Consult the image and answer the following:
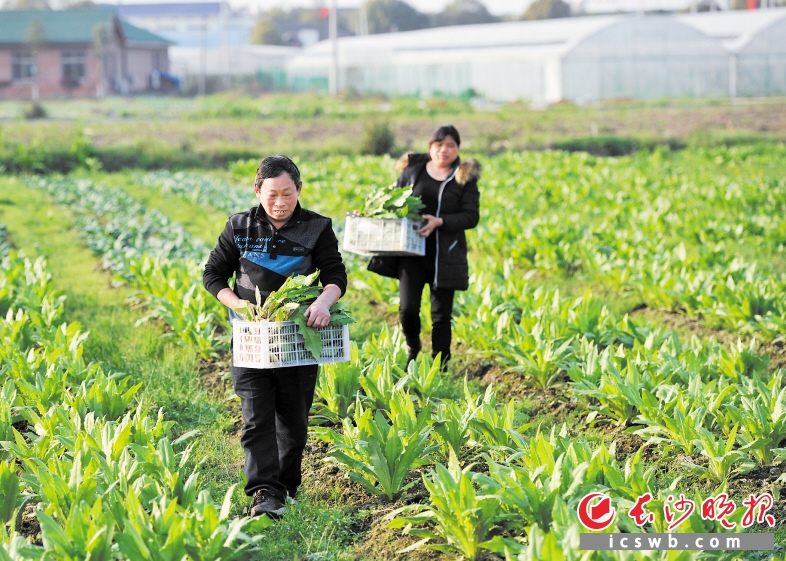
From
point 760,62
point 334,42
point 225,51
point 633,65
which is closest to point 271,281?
point 633,65

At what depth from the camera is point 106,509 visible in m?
3.64

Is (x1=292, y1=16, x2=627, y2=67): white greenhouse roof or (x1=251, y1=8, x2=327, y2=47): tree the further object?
(x1=251, y1=8, x2=327, y2=47): tree

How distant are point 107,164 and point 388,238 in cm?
1583

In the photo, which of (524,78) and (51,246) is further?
(524,78)

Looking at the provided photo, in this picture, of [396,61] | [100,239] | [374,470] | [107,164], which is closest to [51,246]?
[100,239]

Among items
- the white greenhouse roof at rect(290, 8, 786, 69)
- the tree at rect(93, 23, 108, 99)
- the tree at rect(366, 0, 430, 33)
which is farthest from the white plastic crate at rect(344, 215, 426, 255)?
the tree at rect(366, 0, 430, 33)

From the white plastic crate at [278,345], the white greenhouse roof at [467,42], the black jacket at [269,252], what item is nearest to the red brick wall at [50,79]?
the white greenhouse roof at [467,42]

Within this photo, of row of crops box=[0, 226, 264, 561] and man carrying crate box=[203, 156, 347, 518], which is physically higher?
man carrying crate box=[203, 156, 347, 518]

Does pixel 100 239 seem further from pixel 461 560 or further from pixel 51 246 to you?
pixel 461 560

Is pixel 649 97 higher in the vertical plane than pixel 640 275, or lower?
higher

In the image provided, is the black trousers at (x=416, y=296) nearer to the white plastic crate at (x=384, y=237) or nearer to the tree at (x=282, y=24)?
the white plastic crate at (x=384, y=237)

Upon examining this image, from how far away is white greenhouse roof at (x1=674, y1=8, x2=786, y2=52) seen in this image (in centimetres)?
4256

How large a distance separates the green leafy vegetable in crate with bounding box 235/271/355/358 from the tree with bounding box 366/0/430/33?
8835 centimetres

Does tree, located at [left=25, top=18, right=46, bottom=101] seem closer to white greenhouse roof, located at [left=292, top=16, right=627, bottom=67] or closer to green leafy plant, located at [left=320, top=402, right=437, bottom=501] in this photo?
white greenhouse roof, located at [left=292, top=16, right=627, bottom=67]
